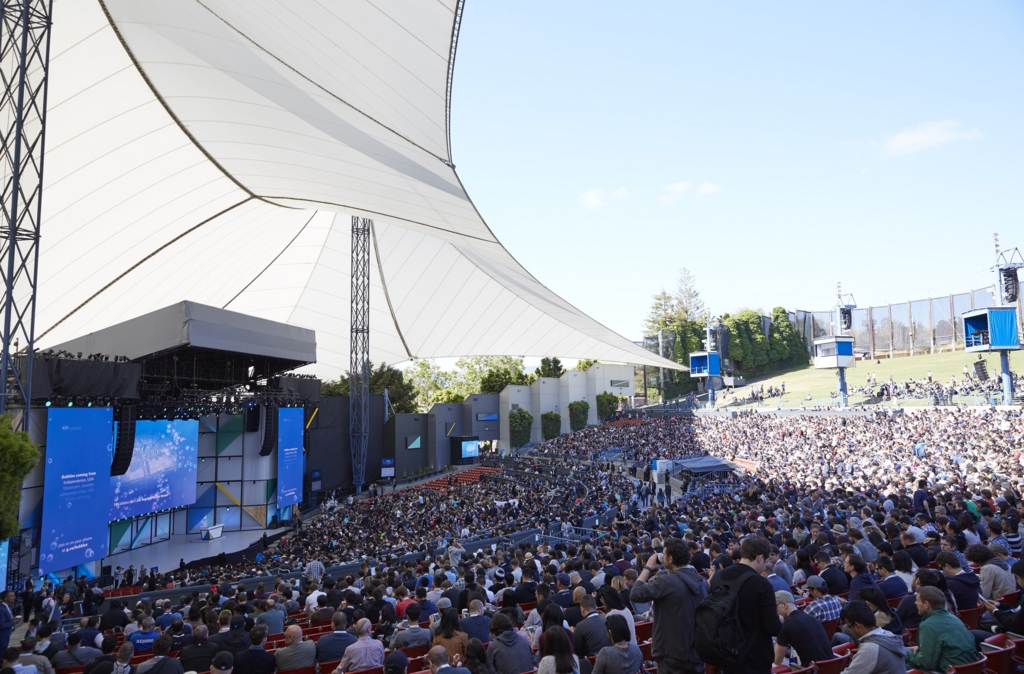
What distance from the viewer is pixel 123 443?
15.7 meters

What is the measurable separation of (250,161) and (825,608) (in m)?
15.3

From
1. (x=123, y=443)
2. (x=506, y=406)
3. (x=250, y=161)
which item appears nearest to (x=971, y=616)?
(x=250, y=161)

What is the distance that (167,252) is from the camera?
67.8 ft

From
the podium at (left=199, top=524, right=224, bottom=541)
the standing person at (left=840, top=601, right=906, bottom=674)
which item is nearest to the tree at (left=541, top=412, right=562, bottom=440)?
the podium at (left=199, top=524, right=224, bottom=541)

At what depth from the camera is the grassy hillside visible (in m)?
41.7

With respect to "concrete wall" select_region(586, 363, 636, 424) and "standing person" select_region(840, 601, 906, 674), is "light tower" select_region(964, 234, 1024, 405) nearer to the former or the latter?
"concrete wall" select_region(586, 363, 636, 424)

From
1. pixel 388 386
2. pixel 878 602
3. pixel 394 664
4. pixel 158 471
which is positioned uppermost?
pixel 388 386

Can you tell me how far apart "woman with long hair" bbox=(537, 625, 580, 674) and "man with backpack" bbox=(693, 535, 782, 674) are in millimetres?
760

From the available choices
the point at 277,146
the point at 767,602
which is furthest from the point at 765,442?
the point at 767,602

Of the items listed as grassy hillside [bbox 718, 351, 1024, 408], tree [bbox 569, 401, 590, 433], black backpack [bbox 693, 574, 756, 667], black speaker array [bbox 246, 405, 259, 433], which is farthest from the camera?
grassy hillside [bbox 718, 351, 1024, 408]

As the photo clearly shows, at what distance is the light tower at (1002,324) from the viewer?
81.9 feet

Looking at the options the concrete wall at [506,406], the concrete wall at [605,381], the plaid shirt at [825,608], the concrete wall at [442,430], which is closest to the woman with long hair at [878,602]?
the plaid shirt at [825,608]

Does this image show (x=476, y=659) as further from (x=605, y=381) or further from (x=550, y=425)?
(x=605, y=381)

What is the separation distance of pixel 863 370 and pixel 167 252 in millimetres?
47790
